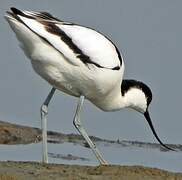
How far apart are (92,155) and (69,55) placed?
2.41 meters

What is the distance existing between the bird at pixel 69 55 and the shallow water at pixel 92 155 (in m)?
1.06

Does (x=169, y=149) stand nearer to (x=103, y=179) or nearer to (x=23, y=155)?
(x=23, y=155)

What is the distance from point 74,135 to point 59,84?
3381 millimetres

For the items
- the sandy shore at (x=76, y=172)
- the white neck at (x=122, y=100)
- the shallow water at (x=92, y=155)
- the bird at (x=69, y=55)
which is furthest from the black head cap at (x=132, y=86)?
the sandy shore at (x=76, y=172)

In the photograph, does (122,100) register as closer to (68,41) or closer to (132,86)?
(132,86)

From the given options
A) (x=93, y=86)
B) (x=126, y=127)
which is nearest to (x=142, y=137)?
(x=126, y=127)

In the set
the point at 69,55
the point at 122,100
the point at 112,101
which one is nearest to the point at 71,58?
the point at 69,55

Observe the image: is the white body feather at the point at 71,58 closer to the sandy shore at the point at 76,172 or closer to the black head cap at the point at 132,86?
the black head cap at the point at 132,86

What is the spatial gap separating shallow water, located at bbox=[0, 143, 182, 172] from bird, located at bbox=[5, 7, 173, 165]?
1.06 meters

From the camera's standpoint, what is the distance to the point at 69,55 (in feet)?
42.1

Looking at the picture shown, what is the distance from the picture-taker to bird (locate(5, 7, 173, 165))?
12.7 m

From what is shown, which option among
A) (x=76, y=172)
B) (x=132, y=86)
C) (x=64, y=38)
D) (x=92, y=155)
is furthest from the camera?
(x=92, y=155)

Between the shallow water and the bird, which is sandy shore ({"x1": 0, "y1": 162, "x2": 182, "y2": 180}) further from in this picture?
the shallow water

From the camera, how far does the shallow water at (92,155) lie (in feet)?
47.2
